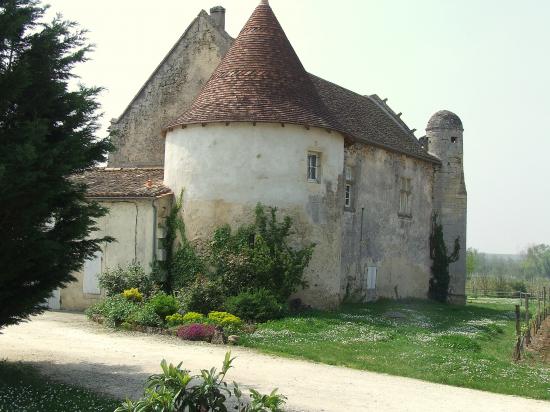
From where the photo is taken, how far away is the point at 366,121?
90.2ft

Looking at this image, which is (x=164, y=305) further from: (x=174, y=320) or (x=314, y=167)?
(x=314, y=167)

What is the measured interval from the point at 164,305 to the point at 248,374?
6.43m

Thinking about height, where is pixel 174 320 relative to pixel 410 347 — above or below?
above

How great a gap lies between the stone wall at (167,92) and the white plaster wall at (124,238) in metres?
4.88

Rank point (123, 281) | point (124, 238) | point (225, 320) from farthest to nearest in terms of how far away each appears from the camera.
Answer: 1. point (124, 238)
2. point (123, 281)
3. point (225, 320)

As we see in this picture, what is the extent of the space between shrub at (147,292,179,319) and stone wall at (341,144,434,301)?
25.1 feet

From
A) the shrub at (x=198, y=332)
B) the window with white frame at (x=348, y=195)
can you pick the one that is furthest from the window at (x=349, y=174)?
the shrub at (x=198, y=332)

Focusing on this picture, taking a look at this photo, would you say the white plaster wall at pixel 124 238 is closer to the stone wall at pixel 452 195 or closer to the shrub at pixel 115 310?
the shrub at pixel 115 310

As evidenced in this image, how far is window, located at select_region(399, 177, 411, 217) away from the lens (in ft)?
91.2

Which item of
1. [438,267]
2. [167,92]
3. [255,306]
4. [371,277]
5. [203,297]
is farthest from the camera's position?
[438,267]

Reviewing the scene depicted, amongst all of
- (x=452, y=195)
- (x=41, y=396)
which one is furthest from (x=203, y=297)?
(x=452, y=195)

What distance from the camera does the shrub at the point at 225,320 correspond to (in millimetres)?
16008

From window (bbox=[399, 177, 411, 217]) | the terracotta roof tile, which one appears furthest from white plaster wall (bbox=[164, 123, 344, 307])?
window (bbox=[399, 177, 411, 217])

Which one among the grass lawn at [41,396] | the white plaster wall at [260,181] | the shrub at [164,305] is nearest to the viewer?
the grass lawn at [41,396]
